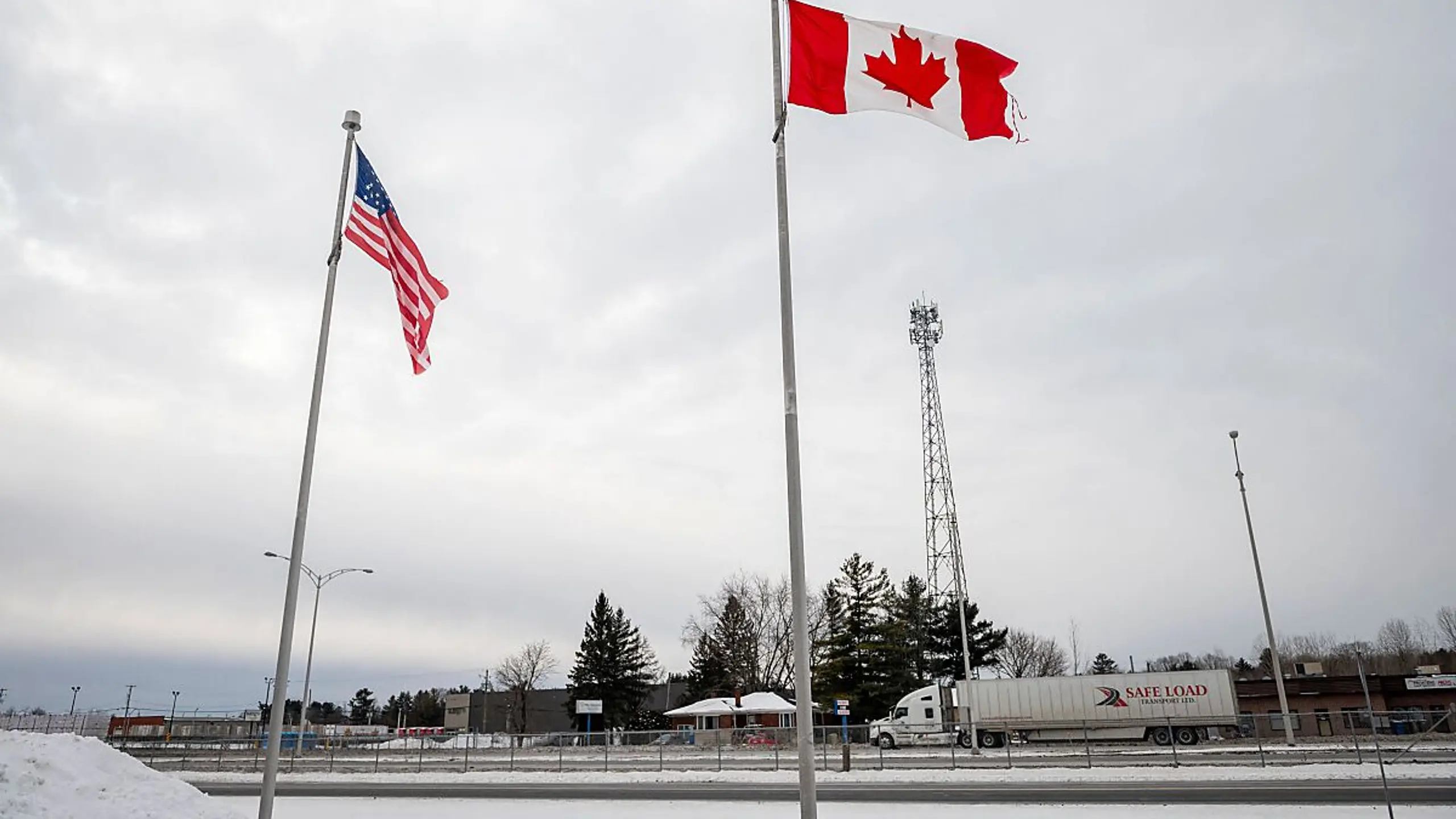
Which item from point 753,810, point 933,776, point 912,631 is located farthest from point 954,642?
point 753,810

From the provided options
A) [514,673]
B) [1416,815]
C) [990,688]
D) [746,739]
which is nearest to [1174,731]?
[990,688]

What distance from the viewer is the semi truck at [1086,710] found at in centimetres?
4191

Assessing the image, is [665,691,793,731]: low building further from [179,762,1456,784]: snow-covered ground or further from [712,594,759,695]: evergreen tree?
[179,762,1456,784]: snow-covered ground

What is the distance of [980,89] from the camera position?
1168cm

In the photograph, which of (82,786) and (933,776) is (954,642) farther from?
(82,786)

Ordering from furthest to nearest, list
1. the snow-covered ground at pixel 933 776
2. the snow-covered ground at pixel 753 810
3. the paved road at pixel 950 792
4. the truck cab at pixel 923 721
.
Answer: the truck cab at pixel 923 721 < the snow-covered ground at pixel 933 776 < the paved road at pixel 950 792 < the snow-covered ground at pixel 753 810

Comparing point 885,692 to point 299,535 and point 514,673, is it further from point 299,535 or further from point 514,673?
point 299,535

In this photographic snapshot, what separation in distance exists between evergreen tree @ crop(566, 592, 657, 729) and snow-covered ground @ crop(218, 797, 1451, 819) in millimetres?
66771

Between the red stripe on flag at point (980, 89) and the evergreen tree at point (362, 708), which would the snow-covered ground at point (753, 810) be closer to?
the red stripe on flag at point (980, 89)

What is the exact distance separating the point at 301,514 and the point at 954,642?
69683 mm

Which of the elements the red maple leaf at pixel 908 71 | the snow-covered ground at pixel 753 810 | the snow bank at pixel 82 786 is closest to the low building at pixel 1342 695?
the snow-covered ground at pixel 753 810

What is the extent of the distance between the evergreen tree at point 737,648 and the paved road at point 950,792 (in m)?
62.8

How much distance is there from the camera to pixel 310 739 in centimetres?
6200

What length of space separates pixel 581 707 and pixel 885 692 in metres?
23.9
